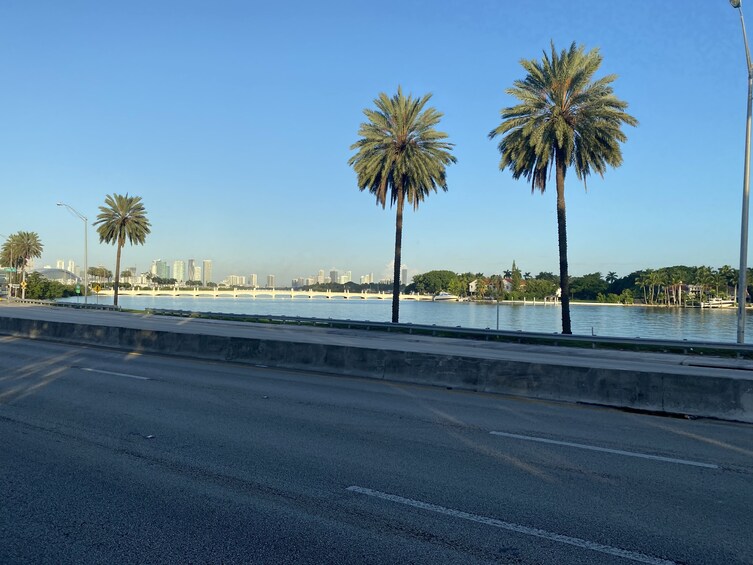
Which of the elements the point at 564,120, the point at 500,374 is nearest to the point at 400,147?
the point at 564,120

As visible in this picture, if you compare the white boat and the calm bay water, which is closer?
the calm bay water

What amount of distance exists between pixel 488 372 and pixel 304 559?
901 centimetres

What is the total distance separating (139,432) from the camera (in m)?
8.14

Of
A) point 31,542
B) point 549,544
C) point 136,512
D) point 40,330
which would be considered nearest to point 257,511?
point 136,512

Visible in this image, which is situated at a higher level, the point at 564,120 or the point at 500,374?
the point at 564,120

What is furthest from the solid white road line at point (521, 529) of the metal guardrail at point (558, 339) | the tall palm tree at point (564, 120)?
the tall palm tree at point (564, 120)

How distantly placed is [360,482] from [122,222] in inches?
2968

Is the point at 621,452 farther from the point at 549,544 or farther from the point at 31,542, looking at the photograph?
the point at 31,542

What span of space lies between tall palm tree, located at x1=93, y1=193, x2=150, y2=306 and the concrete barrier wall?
193 feet

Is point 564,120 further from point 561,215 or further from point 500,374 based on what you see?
point 500,374

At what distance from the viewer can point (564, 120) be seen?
109 feet

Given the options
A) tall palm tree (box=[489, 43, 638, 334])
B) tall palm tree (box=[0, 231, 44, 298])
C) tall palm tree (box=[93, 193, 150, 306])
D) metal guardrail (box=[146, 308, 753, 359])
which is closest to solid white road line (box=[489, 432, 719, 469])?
metal guardrail (box=[146, 308, 753, 359])

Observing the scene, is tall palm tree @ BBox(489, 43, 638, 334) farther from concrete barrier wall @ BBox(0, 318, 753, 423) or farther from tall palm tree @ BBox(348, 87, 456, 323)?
concrete barrier wall @ BBox(0, 318, 753, 423)

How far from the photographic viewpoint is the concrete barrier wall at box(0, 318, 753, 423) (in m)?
10.4
